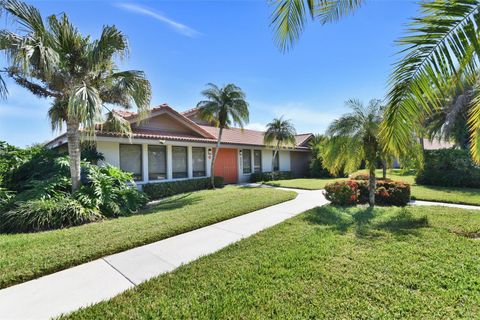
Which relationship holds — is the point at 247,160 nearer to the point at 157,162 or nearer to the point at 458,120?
the point at 157,162

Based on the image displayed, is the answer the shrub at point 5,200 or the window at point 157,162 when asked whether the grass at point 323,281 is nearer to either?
the shrub at point 5,200

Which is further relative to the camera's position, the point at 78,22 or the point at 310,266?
the point at 78,22

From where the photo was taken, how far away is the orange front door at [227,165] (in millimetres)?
16986

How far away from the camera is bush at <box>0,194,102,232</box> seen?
6.21 m

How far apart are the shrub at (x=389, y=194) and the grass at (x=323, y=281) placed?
10.8 feet

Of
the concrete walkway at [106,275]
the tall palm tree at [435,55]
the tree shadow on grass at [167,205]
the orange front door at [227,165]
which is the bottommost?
the concrete walkway at [106,275]

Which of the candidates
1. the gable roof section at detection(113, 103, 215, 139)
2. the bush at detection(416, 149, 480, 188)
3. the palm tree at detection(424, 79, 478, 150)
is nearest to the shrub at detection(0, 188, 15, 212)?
the gable roof section at detection(113, 103, 215, 139)

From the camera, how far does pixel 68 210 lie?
6641mm

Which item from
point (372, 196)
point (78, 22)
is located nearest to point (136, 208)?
point (78, 22)

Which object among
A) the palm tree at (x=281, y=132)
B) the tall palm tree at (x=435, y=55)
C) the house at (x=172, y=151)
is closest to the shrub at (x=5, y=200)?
the house at (x=172, y=151)

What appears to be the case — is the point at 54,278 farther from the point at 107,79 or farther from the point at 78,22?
the point at 78,22

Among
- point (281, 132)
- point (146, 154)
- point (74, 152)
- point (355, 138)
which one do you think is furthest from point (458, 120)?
point (74, 152)

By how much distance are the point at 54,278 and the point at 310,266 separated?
438 cm

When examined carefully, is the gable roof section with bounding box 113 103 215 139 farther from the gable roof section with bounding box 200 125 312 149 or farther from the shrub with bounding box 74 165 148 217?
the shrub with bounding box 74 165 148 217
